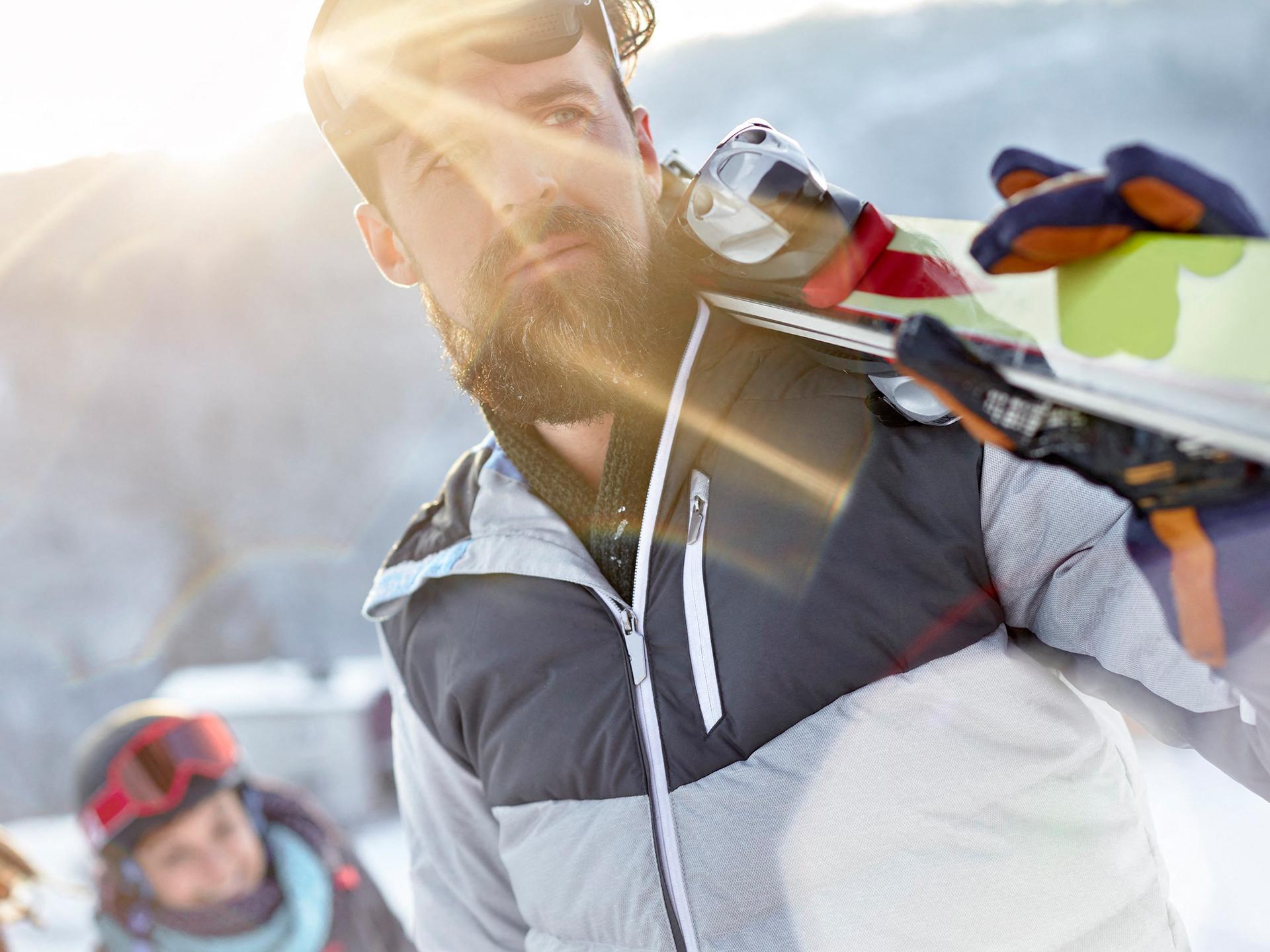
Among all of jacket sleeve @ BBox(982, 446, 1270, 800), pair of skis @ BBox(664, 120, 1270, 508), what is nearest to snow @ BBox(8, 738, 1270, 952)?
jacket sleeve @ BBox(982, 446, 1270, 800)

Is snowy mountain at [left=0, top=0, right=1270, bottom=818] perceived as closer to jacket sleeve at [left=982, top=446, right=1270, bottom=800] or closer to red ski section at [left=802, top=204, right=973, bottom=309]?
red ski section at [left=802, top=204, right=973, bottom=309]

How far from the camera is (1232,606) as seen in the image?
0.52 metres

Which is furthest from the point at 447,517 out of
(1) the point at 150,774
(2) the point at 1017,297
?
(1) the point at 150,774

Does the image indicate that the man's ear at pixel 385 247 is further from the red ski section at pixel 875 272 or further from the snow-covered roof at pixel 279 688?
the snow-covered roof at pixel 279 688

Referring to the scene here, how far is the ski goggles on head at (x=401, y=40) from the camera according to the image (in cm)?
111

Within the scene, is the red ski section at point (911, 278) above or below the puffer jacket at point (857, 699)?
above

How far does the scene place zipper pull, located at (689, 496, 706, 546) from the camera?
0.91 m

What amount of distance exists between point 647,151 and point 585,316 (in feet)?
1.27

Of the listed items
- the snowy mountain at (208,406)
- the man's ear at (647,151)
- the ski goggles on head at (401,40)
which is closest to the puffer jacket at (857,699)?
the man's ear at (647,151)

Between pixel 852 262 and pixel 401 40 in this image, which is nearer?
pixel 852 262

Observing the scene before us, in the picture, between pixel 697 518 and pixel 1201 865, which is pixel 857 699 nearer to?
pixel 697 518

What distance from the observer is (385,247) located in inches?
54.5

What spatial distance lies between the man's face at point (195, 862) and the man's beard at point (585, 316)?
5.16 feet

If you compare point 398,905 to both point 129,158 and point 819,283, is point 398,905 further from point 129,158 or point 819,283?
point 129,158
